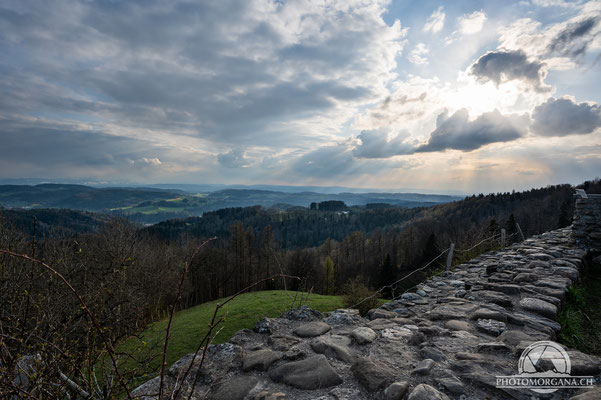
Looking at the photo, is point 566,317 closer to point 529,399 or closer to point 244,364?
point 529,399

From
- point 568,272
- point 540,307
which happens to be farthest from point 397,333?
point 568,272

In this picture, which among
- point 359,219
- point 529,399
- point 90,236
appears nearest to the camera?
point 529,399

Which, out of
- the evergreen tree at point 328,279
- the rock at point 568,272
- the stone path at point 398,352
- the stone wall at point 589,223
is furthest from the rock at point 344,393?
the evergreen tree at point 328,279

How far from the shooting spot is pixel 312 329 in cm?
379

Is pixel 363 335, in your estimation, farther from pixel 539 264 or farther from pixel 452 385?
pixel 539 264

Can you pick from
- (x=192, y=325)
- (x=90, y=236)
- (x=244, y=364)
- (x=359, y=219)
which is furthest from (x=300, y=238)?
(x=244, y=364)

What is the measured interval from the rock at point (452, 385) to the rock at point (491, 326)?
4.83ft

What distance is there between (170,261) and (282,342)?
25.9 metres

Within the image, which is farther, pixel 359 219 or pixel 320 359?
pixel 359 219

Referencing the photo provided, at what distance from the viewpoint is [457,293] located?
5.19m

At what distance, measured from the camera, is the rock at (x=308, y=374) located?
2.55 meters

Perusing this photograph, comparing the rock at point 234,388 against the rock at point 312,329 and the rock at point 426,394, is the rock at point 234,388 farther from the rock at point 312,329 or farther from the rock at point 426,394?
the rock at point 426,394

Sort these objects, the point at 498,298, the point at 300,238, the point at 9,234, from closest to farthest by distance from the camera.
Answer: the point at 498,298 < the point at 9,234 < the point at 300,238

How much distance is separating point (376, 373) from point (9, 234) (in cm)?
1517
